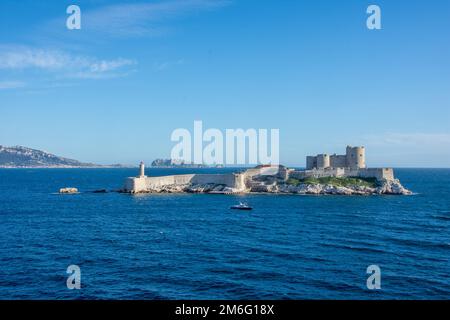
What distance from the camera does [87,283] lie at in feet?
89.2

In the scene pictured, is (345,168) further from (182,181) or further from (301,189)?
(182,181)

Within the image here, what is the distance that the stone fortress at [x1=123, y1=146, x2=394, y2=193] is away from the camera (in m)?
96.4

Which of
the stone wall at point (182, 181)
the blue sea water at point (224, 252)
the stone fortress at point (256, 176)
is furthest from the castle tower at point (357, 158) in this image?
the blue sea water at point (224, 252)

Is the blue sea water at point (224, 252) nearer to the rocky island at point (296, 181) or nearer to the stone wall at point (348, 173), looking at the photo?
the rocky island at point (296, 181)

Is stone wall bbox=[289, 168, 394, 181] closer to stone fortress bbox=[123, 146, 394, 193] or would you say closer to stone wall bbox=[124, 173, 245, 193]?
stone fortress bbox=[123, 146, 394, 193]

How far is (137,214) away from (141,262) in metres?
28.5

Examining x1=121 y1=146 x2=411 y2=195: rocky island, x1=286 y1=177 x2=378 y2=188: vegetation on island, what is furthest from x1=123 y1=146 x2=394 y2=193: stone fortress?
x1=286 y1=177 x2=378 y2=188: vegetation on island

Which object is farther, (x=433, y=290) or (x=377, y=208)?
(x=377, y=208)

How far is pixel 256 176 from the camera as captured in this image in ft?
337

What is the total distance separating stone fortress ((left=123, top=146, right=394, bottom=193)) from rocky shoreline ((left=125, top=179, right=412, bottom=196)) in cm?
22

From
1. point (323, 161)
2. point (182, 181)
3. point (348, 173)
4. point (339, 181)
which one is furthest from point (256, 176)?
point (348, 173)

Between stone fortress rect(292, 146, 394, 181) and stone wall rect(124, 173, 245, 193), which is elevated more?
stone fortress rect(292, 146, 394, 181)
